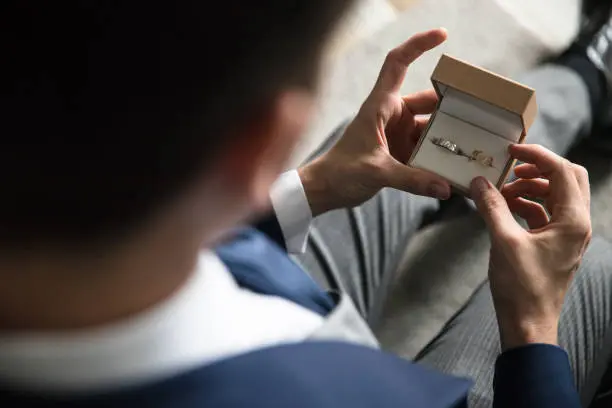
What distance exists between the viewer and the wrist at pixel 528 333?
568 millimetres

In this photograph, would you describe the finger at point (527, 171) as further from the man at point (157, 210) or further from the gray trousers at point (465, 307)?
the man at point (157, 210)

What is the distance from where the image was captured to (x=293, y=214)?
68 centimetres

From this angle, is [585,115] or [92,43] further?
[585,115]

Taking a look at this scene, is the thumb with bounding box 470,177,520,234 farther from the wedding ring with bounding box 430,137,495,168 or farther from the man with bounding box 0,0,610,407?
the man with bounding box 0,0,610,407

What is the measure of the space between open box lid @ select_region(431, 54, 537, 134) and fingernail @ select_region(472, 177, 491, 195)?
3.0 inches

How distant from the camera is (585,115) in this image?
3.25 ft

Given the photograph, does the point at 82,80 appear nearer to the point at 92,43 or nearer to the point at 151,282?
the point at 92,43

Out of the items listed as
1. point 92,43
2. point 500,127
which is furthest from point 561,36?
point 92,43

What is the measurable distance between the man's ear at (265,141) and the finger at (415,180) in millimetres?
370

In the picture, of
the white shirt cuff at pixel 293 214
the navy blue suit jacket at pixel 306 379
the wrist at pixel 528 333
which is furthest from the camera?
the white shirt cuff at pixel 293 214

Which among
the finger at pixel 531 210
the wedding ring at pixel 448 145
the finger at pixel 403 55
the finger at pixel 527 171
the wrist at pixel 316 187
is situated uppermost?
the finger at pixel 403 55

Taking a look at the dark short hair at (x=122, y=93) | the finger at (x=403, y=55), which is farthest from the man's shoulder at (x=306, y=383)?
the finger at (x=403, y=55)

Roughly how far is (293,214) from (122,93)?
464 millimetres

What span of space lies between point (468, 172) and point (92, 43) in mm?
545
